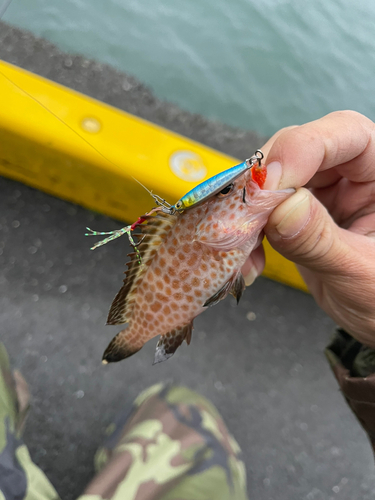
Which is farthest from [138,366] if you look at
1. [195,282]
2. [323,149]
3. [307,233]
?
[323,149]

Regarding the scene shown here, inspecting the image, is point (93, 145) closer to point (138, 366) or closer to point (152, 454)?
point (138, 366)

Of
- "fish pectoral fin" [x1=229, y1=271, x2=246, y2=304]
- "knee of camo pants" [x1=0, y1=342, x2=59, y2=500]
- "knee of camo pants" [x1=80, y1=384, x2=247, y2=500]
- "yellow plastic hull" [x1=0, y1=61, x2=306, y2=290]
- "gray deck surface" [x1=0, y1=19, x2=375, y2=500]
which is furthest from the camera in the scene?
"gray deck surface" [x1=0, y1=19, x2=375, y2=500]

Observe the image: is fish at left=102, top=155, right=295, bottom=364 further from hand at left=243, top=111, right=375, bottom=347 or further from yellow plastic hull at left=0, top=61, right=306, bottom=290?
yellow plastic hull at left=0, top=61, right=306, bottom=290

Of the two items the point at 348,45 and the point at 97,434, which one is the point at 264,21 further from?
the point at 97,434

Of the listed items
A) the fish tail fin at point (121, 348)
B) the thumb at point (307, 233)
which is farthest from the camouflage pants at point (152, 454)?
the thumb at point (307, 233)

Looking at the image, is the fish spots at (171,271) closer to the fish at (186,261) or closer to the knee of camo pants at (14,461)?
the fish at (186,261)

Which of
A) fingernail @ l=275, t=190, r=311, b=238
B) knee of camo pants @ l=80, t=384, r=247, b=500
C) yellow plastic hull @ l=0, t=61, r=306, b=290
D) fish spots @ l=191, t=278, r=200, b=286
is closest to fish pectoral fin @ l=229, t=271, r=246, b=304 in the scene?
fish spots @ l=191, t=278, r=200, b=286

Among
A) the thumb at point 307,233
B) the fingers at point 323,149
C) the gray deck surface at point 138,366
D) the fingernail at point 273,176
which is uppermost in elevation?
the fingers at point 323,149
